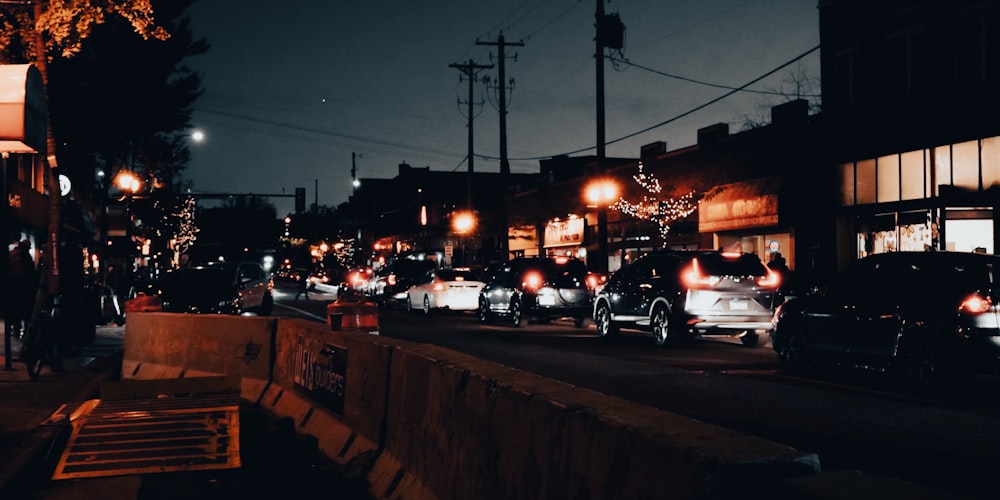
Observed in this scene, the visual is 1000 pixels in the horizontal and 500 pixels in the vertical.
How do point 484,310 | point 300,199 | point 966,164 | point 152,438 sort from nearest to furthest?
point 152,438, point 966,164, point 484,310, point 300,199

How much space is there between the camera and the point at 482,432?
557cm

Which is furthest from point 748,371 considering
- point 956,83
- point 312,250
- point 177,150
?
point 312,250

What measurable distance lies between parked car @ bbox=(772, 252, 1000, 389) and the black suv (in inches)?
439

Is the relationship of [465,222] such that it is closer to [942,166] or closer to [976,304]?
[942,166]

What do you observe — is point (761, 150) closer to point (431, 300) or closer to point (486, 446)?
point (431, 300)

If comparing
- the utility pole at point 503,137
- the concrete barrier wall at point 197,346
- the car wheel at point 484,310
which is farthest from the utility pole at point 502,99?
the concrete barrier wall at point 197,346

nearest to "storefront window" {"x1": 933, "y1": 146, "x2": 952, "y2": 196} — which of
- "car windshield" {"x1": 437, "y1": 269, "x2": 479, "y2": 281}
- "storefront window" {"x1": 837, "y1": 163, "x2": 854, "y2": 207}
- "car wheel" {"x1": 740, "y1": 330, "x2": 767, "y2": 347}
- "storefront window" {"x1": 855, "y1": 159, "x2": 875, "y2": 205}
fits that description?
"storefront window" {"x1": 855, "y1": 159, "x2": 875, "y2": 205}

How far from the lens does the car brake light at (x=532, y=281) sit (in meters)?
25.0

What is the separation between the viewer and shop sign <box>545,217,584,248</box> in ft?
157

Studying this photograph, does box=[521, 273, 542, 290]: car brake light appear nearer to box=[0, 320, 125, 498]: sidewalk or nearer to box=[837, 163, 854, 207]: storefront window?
box=[0, 320, 125, 498]: sidewalk

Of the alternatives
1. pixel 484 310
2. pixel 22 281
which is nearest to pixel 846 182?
pixel 484 310

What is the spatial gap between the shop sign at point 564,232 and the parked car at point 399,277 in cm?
1154

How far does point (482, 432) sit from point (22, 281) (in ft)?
47.2

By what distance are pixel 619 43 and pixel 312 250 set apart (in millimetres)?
106244
